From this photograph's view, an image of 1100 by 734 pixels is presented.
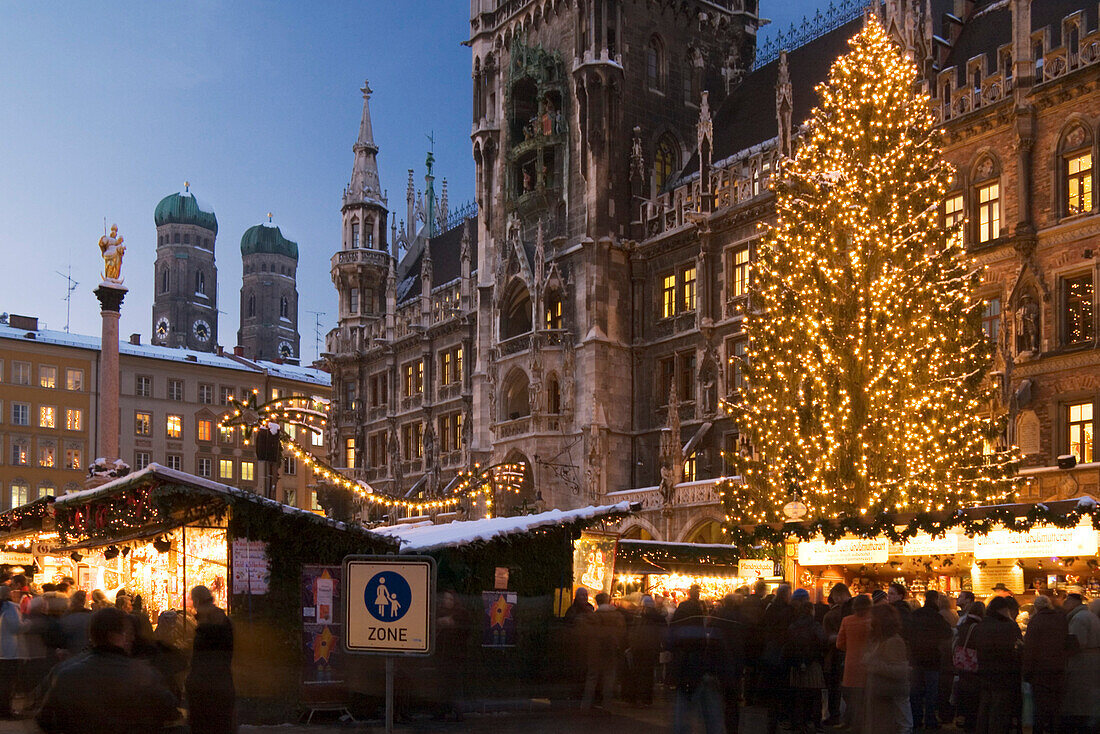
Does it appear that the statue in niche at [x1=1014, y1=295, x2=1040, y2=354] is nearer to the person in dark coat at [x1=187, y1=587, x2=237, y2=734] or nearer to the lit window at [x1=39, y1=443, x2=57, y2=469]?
the person in dark coat at [x1=187, y1=587, x2=237, y2=734]

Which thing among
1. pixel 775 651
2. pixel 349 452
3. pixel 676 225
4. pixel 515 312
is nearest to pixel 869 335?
pixel 775 651

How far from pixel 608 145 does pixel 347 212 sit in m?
21.3

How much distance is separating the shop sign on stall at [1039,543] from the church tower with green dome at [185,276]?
123m

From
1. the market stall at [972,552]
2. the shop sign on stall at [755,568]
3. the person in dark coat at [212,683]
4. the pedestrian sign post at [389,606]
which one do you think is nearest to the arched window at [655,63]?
the shop sign on stall at [755,568]

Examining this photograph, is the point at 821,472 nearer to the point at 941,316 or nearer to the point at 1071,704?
the point at 941,316

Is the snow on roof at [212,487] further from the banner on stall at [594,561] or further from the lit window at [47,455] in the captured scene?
the lit window at [47,455]

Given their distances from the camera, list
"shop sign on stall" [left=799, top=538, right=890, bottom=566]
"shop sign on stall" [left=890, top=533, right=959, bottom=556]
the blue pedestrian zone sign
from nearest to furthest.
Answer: the blue pedestrian zone sign
"shop sign on stall" [left=890, top=533, right=959, bottom=556]
"shop sign on stall" [left=799, top=538, right=890, bottom=566]

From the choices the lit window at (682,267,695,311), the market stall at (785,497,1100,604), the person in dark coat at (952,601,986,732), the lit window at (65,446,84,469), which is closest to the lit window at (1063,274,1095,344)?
the market stall at (785,497,1100,604)

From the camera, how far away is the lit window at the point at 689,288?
3850 cm

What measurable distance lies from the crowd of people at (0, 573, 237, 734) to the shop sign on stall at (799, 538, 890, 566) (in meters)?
10.3

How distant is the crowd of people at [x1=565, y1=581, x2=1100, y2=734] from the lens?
11.4 meters

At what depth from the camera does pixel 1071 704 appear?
450 inches

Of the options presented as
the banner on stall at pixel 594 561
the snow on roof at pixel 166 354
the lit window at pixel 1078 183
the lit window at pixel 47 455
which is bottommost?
the banner on stall at pixel 594 561

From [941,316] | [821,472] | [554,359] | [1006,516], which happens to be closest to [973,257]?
[941,316]
